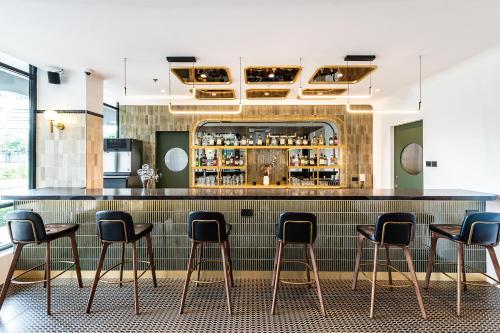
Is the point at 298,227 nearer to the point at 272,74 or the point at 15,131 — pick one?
the point at 272,74

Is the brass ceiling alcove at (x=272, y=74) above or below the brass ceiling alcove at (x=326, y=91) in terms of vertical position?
above

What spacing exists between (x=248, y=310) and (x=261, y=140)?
3.94 metres

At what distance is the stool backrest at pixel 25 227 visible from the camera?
8.52ft

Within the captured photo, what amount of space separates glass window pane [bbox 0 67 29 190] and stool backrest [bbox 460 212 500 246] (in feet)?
17.0

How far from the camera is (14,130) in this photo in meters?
3.90

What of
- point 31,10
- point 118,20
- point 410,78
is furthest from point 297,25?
A: point 410,78

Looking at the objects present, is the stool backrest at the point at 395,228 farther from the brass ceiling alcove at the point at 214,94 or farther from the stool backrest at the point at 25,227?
the brass ceiling alcove at the point at 214,94

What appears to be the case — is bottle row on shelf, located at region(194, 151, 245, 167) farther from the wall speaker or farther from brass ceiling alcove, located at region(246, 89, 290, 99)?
the wall speaker

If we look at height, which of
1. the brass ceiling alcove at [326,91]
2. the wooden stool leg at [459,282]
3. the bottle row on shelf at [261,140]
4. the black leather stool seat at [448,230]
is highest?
the brass ceiling alcove at [326,91]

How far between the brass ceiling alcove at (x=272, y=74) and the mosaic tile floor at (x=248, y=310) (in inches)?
106

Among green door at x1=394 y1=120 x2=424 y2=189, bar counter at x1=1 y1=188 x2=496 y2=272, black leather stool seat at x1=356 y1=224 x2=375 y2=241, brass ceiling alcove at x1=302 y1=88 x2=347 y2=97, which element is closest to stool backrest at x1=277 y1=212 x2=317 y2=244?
black leather stool seat at x1=356 y1=224 x2=375 y2=241

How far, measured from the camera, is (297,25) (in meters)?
2.78

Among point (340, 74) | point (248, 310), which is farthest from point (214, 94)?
point (248, 310)

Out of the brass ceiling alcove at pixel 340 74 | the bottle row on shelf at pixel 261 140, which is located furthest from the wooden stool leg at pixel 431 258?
the bottle row on shelf at pixel 261 140
